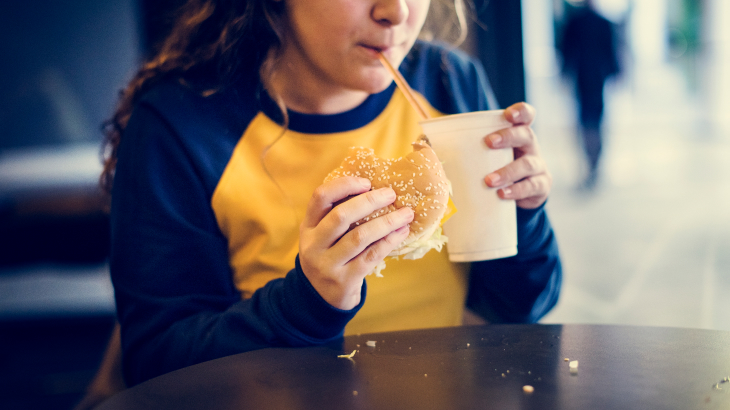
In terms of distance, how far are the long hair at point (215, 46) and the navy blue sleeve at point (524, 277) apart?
580 millimetres

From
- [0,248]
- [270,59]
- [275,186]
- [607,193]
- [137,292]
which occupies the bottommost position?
[607,193]

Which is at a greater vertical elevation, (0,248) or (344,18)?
(344,18)

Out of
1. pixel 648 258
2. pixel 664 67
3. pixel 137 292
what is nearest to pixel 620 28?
pixel 648 258

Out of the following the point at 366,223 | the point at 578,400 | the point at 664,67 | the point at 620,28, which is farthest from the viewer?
the point at 664,67

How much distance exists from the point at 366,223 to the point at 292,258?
1.09 feet

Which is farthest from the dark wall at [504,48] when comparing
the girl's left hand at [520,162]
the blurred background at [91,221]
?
the girl's left hand at [520,162]

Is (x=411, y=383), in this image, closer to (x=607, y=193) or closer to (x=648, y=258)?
(x=648, y=258)

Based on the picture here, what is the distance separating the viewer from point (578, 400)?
504 millimetres

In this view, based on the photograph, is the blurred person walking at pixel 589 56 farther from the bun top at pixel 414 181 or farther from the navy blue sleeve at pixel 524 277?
the bun top at pixel 414 181

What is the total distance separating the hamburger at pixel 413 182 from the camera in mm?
768

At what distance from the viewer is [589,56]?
16.9 ft

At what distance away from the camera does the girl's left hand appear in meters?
0.84

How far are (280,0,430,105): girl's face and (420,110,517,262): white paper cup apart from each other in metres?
0.14

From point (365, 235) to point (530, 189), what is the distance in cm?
33
